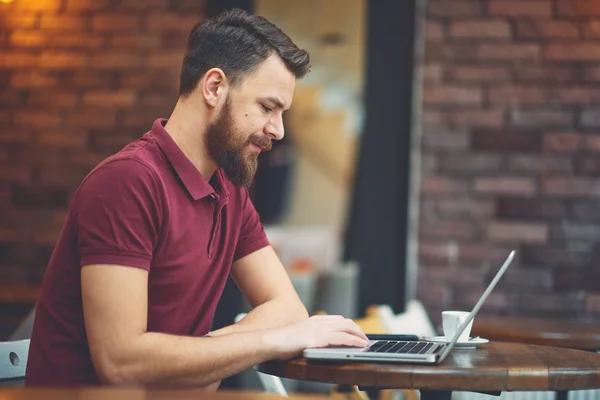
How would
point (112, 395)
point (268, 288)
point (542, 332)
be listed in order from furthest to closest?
1. point (542, 332)
2. point (268, 288)
3. point (112, 395)

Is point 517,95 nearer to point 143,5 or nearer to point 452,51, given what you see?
point 452,51

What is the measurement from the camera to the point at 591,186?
4.18 m

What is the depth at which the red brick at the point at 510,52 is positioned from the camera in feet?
13.8

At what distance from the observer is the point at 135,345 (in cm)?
160

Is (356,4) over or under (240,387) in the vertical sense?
over

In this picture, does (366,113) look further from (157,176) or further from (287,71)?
(157,176)

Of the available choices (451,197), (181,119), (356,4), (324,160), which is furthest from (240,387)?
(324,160)

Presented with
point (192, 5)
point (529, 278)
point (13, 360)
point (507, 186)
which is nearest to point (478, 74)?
point (507, 186)

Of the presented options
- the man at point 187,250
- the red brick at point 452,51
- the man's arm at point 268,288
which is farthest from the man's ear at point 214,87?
the red brick at point 452,51

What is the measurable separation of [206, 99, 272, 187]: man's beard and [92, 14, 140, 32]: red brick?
2.53m

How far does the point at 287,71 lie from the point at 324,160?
10.8 metres

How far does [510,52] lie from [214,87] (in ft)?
8.55

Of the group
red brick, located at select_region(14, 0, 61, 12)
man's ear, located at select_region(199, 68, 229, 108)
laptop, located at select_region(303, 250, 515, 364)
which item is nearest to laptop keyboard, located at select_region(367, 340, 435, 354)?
laptop, located at select_region(303, 250, 515, 364)

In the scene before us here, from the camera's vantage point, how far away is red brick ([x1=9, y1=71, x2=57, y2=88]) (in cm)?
434
